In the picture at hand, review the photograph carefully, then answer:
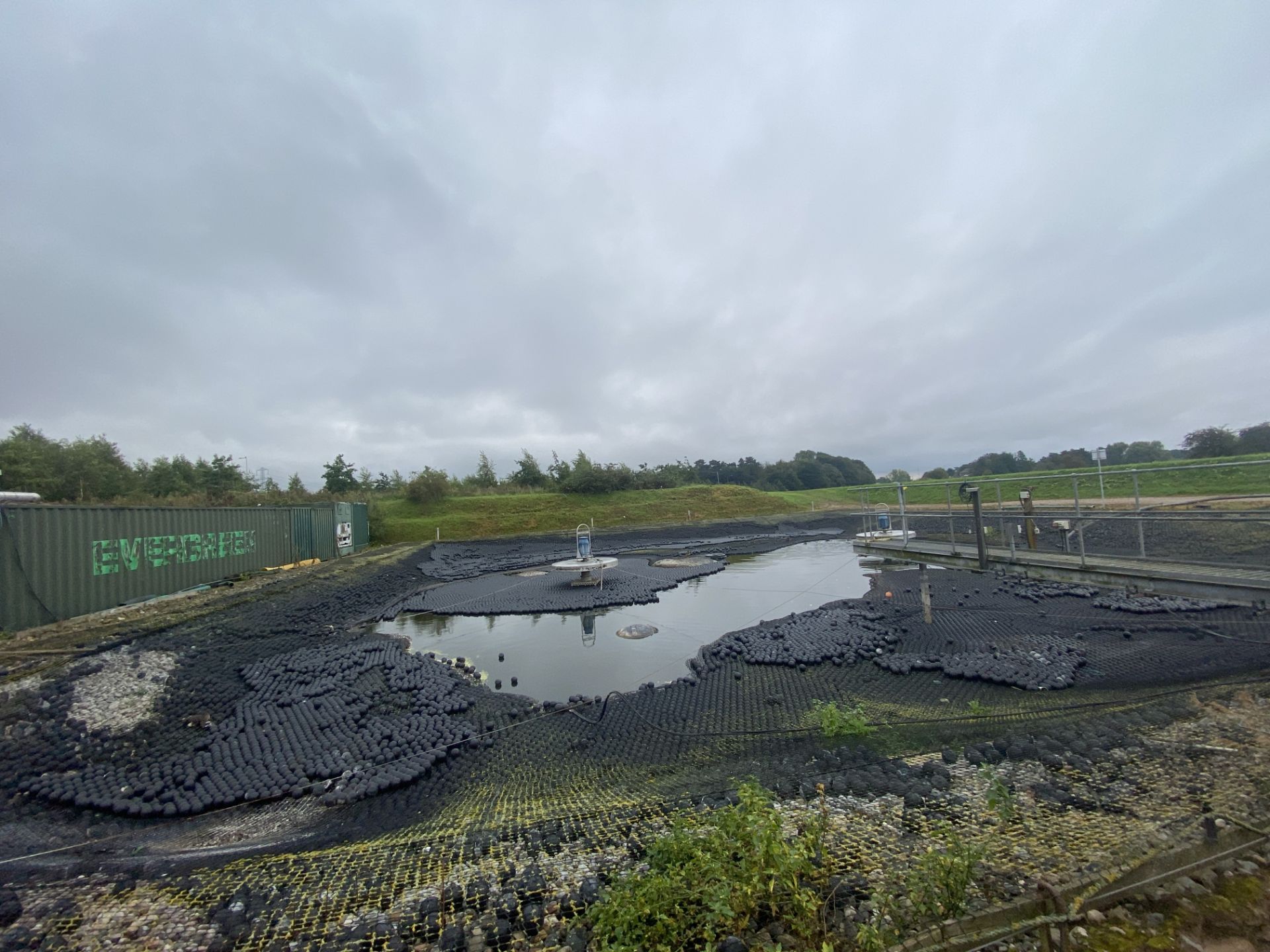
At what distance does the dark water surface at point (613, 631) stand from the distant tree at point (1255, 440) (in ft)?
90.9

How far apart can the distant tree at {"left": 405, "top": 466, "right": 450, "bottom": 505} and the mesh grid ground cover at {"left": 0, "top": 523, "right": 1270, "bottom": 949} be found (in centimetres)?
2888

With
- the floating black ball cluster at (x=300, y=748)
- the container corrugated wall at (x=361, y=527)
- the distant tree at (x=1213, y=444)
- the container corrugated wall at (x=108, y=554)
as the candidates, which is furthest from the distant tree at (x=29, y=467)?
the distant tree at (x=1213, y=444)

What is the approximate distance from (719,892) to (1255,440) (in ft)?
138

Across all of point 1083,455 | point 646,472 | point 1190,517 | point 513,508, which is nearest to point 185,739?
point 1190,517

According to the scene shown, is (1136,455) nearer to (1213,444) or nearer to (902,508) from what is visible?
(1213,444)

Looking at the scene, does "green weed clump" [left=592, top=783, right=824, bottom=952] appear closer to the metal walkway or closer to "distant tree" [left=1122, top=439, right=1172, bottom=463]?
the metal walkway

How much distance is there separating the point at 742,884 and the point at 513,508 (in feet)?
114

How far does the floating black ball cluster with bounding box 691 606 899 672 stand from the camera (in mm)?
7992

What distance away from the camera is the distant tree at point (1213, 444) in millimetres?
27234

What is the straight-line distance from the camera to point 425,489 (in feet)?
121

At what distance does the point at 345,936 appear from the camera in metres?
2.77

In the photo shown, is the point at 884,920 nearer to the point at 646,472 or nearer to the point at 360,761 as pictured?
the point at 360,761

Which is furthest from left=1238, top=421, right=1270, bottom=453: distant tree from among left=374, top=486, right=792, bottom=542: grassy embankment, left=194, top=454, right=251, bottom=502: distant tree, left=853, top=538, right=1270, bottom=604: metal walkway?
left=194, top=454, right=251, bottom=502: distant tree

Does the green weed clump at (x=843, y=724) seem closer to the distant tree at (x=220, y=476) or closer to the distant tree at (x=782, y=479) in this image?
the distant tree at (x=220, y=476)
